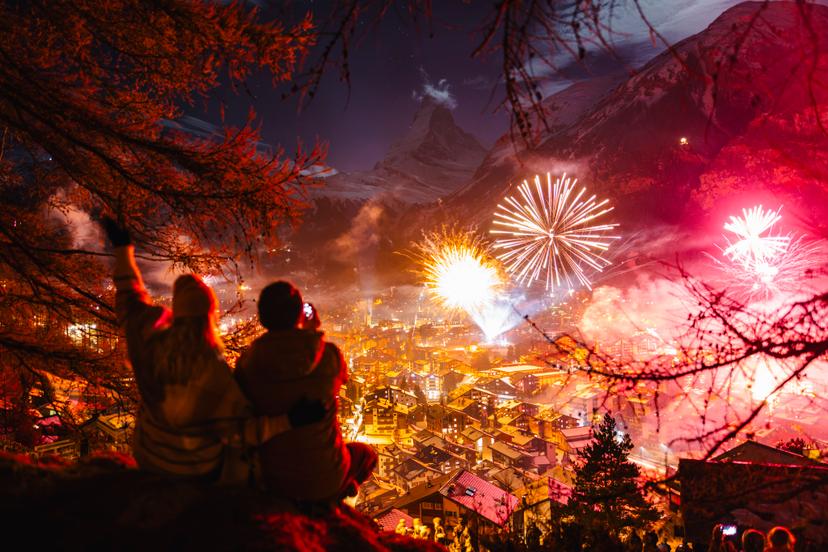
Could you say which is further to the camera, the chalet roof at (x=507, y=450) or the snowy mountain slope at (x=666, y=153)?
the snowy mountain slope at (x=666, y=153)

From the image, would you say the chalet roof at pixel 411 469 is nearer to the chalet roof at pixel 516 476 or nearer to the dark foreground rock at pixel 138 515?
the chalet roof at pixel 516 476

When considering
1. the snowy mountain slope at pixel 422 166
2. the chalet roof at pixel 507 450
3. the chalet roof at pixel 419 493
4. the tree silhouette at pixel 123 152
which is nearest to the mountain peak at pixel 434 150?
the snowy mountain slope at pixel 422 166

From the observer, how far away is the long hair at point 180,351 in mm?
2129

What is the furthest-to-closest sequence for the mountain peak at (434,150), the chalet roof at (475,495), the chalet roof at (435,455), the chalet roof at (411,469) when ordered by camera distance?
the mountain peak at (434,150)
the chalet roof at (435,455)
the chalet roof at (411,469)
the chalet roof at (475,495)

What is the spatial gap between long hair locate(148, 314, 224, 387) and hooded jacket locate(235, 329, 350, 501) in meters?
0.27

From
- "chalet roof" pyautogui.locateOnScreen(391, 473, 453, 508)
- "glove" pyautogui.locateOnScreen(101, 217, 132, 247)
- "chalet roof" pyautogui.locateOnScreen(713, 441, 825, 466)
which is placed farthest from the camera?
"chalet roof" pyautogui.locateOnScreen(391, 473, 453, 508)

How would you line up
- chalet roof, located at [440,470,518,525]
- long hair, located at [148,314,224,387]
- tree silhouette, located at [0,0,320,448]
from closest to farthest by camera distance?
long hair, located at [148,314,224,387]
tree silhouette, located at [0,0,320,448]
chalet roof, located at [440,470,518,525]

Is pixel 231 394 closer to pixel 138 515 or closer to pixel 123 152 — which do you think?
pixel 138 515

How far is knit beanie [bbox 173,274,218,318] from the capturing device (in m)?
2.22

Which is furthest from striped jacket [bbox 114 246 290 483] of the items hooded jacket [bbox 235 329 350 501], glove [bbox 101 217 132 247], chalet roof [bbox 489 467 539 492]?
chalet roof [bbox 489 467 539 492]

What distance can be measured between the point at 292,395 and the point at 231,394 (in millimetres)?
327

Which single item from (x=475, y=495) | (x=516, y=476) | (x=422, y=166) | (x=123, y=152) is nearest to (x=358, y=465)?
(x=123, y=152)

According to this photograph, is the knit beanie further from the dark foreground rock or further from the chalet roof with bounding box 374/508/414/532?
the chalet roof with bounding box 374/508/414/532

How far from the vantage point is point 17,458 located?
232cm
